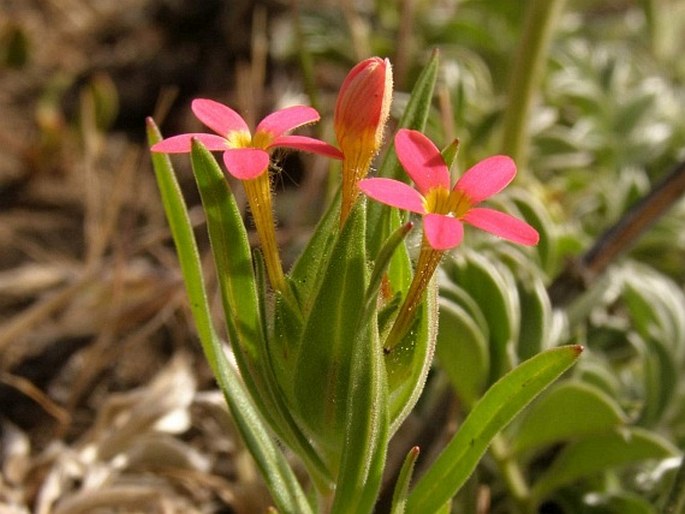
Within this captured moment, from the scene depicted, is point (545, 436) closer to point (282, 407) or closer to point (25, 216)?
point (282, 407)

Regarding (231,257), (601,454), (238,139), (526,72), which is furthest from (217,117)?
(526,72)

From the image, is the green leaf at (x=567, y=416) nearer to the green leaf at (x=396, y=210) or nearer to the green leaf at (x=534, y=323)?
the green leaf at (x=534, y=323)

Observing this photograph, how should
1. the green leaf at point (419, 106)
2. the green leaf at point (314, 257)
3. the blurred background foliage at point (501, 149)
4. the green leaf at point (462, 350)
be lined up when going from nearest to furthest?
the green leaf at point (314, 257) < the green leaf at point (419, 106) < the green leaf at point (462, 350) < the blurred background foliage at point (501, 149)

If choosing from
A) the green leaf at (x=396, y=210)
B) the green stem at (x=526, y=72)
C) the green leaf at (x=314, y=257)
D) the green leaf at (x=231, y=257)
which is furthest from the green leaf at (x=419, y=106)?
the green stem at (x=526, y=72)

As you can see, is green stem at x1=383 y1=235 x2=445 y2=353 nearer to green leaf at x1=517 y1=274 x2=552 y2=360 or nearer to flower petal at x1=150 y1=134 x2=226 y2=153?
flower petal at x1=150 y1=134 x2=226 y2=153

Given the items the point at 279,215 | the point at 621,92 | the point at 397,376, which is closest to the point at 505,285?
the point at 397,376

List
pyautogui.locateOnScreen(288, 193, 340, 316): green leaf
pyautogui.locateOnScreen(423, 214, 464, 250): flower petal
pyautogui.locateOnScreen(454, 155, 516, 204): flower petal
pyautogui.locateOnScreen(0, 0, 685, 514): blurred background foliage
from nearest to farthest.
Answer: pyautogui.locateOnScreen(423, 214, 464, 250): flower petal → pyautogui.locateOnScreen(454, 155, 516, 204): flower petal → pyautogui.locateOnScreen(288, 193, 340, 316): green leaf → pyautogui.locateOnScreen(0, 0, 685, 514): blurred background foliage

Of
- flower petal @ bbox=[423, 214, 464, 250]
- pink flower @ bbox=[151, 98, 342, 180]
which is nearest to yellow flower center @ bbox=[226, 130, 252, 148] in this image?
pink flower @ bbox=[151, 98, 342, 180]
